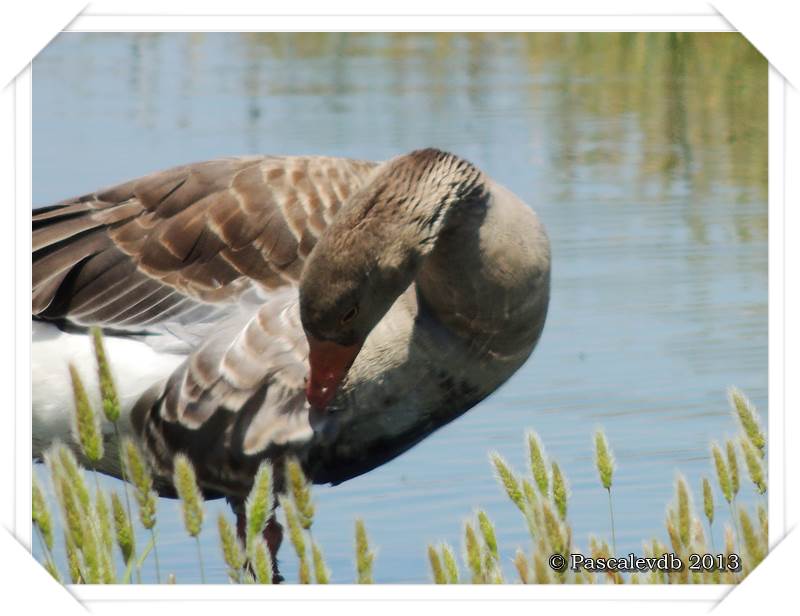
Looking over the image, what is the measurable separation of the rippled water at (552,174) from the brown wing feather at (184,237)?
23 centimetres

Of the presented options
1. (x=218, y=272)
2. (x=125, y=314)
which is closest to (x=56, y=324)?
(x=125, y=314)

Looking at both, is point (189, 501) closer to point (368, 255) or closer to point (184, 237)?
point (368, 255)

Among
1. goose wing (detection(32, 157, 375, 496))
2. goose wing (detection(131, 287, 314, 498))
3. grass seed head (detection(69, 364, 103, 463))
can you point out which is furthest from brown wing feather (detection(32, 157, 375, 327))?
grass seed head (detection(69, 364, 103, 463))

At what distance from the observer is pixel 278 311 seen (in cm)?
609

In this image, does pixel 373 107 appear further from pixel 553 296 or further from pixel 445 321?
pixel 445 321

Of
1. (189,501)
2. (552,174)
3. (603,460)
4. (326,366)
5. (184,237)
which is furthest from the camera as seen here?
(552,174)

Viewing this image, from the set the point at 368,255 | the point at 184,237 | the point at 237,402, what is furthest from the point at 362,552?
the point at 184,237

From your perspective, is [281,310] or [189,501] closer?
[189,501]

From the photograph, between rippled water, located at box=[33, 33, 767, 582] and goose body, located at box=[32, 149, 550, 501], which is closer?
goose body, located at box=[32, 149, 550, 501]

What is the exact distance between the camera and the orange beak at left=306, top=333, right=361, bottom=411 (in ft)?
18.5

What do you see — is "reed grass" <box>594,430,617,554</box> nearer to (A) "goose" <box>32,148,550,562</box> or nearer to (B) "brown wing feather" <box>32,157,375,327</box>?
(A) "goose" <box>32,148,550,562</box>

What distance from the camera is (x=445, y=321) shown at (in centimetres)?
612

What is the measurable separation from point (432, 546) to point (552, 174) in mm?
3984

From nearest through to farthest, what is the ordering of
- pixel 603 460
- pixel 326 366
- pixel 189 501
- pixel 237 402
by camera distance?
1. pixel 189 501
2. pixel 603 460
3. pixel 326 366
4. pixel 237 402
